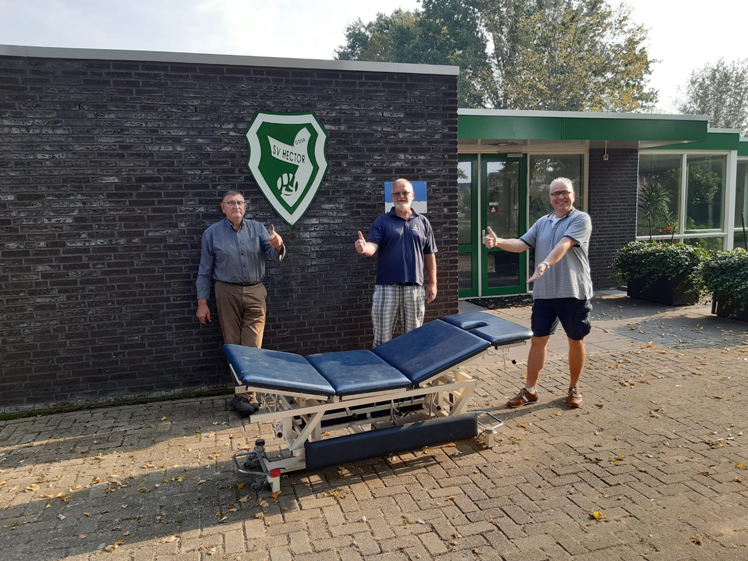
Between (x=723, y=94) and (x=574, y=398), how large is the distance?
5369cm

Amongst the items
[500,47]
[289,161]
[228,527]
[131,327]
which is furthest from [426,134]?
[500,47]

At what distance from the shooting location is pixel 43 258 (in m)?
5.36

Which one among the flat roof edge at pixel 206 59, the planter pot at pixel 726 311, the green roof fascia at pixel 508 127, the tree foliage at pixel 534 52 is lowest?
the planter pot at pixel 726 311

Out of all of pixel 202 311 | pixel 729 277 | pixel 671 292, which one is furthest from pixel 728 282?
pixel 202 311

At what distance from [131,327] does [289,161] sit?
232 centimetres

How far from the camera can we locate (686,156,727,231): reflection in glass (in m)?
12.7

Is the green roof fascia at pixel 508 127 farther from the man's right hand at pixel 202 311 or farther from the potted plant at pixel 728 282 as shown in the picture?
the man's right hand at pixel 202 311

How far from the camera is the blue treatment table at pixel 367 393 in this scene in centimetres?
368

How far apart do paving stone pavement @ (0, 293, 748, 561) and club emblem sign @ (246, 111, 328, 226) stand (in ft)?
7.20

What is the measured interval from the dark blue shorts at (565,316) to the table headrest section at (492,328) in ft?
2.84

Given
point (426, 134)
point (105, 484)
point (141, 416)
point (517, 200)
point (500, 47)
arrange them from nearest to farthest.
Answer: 1. point (105, 484)
2. point (141, 416)
3. point (426, 134)
4. point (517, 200)
5. point (500, 47)

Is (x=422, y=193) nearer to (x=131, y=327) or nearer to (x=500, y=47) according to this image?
(x=131, y=327)

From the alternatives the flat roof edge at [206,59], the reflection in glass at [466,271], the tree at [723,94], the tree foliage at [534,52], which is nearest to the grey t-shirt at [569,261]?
the flat roof edge at [206,59]

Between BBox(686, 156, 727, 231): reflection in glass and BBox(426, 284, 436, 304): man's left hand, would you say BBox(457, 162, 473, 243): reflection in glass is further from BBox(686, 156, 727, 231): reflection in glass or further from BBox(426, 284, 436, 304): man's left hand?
BBox(686, 156, 727, 231): reflection in glass
